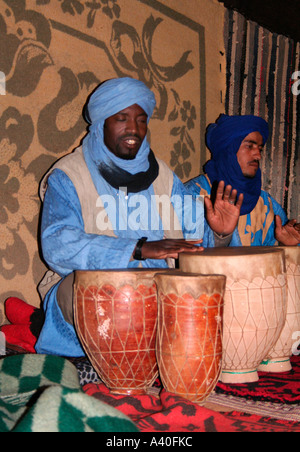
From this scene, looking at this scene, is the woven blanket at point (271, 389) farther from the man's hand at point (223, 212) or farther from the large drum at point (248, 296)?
the man's hand at point (223, 212)

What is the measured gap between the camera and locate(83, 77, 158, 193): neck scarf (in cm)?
259

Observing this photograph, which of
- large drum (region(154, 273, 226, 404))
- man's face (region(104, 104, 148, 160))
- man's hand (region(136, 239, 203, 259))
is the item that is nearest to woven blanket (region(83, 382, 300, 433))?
large drum (region(154, 273, 226, 404))

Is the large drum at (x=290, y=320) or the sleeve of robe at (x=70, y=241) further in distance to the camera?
the large drum at (x=290, y=320)

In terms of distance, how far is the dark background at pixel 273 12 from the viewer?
162 inches

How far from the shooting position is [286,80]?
15.5ft

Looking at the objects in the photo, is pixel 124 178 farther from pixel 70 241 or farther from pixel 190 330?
pixel 190 330

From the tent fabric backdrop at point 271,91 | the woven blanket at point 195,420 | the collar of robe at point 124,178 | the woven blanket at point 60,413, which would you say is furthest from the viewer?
the tent fabric backdrop at point 271,91

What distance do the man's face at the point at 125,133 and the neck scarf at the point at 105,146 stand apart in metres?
0.03

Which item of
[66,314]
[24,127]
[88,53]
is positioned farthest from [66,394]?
[88,53]

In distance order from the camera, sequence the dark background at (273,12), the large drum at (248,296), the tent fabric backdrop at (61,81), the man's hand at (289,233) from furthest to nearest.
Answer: the dark background at (273,12) → the man's hand at (289,233) → the tent fabric backdrop at (61,81) → the large drum at (248,296)

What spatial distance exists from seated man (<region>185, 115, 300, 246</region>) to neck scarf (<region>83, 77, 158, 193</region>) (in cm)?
76

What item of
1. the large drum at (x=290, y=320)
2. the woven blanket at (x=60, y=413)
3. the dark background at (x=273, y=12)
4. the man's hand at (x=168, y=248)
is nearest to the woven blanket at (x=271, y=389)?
the large drum at (x=290, y=320)

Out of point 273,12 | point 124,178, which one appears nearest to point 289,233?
point 124,178

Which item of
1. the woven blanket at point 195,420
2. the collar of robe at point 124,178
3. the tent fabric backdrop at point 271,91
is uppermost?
the tent fabric backdrop at point 271,91
